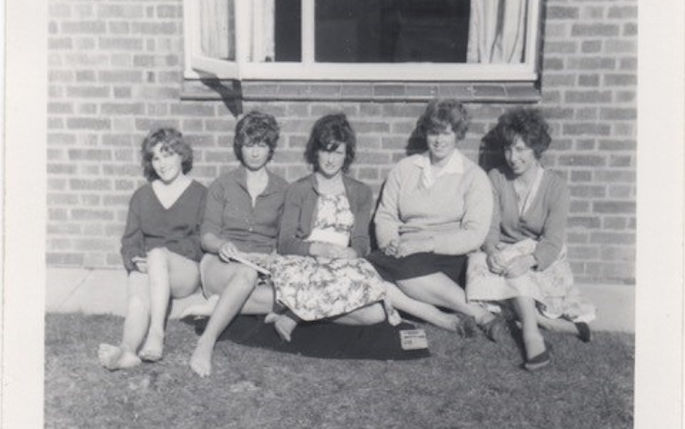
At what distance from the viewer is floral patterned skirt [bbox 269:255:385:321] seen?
187 inches

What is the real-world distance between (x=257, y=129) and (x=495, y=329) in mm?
1757

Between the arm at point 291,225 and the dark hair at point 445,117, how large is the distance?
0.84 meters

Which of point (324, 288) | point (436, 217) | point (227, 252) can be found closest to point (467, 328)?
point (436, 217)

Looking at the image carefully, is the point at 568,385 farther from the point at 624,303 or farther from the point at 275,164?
the point at 275,164

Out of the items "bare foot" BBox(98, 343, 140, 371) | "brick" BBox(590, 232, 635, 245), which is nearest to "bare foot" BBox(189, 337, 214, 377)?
"bare foot" BBox(98, 343, 140, 371)

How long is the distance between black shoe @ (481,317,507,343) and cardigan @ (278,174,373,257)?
83 centimetres

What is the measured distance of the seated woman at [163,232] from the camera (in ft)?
A: 15.8

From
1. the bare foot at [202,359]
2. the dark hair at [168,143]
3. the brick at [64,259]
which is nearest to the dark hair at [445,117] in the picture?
the dark hair at [168,143]

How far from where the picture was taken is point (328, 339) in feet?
15.8

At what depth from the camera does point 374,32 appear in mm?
5629

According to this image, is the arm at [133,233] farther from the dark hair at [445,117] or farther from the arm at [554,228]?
the arm at [554,228]

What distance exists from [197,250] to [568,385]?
2152 mm

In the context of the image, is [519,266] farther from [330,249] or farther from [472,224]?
[330,249]

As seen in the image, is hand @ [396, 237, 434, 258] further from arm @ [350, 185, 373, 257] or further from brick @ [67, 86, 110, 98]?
brick @ [67, 86, 110, 98]
